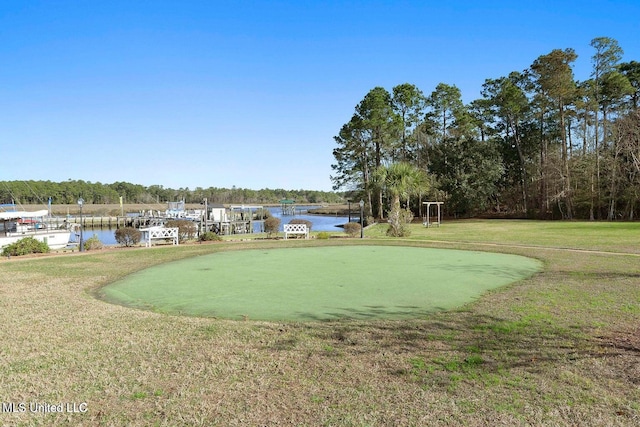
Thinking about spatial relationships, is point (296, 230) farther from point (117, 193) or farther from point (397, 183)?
point (117, 193)

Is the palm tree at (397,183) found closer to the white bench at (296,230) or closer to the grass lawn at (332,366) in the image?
the white bench at (296,230)

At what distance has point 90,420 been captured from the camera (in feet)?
10.0

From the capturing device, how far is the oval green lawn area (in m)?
6.45

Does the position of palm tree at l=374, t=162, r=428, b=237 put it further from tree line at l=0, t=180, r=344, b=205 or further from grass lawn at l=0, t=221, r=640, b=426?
tree line at l=0, t=180, r=344, b=205

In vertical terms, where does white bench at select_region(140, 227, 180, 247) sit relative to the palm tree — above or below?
below

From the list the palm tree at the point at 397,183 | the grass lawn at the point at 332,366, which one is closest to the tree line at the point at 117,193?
the palm tree at the point at 397,183

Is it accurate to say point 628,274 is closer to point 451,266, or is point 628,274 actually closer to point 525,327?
point 451,266

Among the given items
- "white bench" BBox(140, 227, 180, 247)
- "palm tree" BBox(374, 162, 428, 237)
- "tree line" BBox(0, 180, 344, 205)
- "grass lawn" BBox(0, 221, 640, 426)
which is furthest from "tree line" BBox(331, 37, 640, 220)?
"tree line" BBox(0, 180, 344, 205)

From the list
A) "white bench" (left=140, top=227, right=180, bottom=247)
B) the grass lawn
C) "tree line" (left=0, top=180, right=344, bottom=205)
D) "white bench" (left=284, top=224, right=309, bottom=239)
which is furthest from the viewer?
"tree line" (left=0, top=180, right=344, bottom=205)

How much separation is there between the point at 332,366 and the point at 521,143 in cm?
4590

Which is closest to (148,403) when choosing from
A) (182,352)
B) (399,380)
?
(182,352)

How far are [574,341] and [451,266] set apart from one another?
246 inches

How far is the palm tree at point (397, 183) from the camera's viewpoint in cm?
Result: 2111

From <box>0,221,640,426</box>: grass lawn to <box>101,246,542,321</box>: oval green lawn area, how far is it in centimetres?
56
